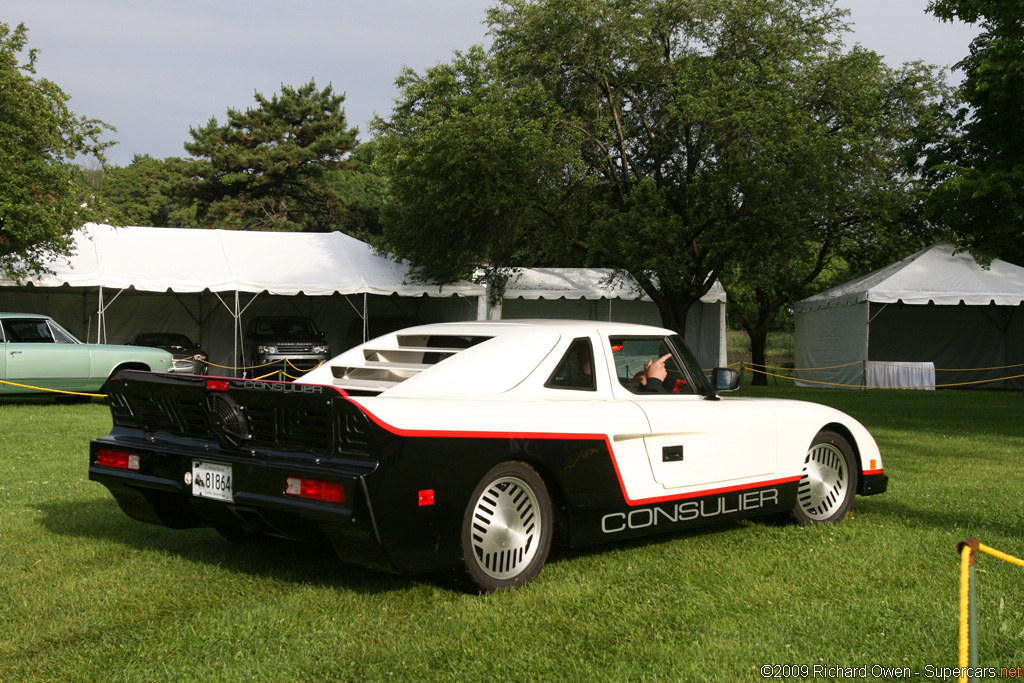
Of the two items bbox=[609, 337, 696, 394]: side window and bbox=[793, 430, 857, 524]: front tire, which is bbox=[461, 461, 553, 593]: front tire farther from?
bbox=[793, 430, 857, 524]: front tire

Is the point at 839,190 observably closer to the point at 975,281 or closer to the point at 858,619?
the point at 975,281

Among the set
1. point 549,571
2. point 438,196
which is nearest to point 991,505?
point 549,571

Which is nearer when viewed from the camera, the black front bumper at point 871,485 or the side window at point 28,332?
the black front bumper at point 871,485

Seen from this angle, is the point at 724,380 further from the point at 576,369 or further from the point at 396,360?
the point at 396,360

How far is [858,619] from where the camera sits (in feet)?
13.6

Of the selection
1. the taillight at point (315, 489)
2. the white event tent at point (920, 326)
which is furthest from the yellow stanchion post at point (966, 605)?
the white event tent at point (920, 326)

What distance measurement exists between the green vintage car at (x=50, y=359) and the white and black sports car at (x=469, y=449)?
11.5 m

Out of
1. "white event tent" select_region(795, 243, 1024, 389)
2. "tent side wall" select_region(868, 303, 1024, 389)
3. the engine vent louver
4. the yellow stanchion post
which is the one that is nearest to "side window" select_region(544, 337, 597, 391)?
the engine vent louver

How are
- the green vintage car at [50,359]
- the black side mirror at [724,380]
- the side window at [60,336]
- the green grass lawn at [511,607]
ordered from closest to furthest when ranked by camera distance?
the green grass lawn at [511,607]
the black side mirror at [724,380]
the green vintage car at [50,359]
the side window at [60,336]

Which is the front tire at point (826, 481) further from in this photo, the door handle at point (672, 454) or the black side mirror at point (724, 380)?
the door handle at point (672, 454)

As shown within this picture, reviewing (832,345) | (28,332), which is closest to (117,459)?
(28,332)

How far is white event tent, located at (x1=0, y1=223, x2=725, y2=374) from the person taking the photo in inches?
817

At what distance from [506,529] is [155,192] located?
6024 centimetres

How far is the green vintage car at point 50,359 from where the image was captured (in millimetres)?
15203
